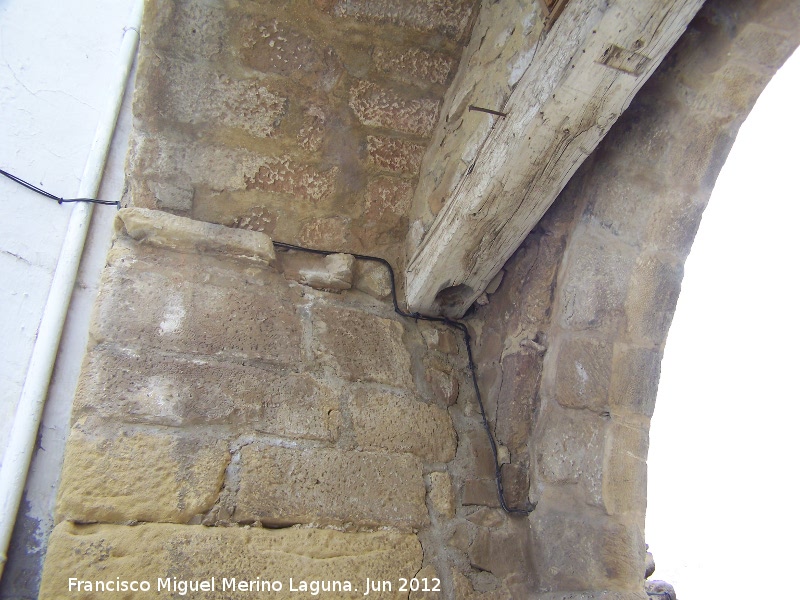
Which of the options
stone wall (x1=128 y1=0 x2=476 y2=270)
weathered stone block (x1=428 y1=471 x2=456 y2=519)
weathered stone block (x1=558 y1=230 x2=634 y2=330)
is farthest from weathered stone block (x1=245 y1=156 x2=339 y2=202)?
weathered stone block (x1=428 y1=471 x2=456 y2=519)

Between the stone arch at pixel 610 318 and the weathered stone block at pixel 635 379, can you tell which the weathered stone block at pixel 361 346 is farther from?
the weathered stone block at pixel 635 379

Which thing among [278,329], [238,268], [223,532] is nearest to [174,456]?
[223,532]

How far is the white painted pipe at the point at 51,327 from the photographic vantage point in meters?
1.74

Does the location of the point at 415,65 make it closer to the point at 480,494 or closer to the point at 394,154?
the point at 394,154

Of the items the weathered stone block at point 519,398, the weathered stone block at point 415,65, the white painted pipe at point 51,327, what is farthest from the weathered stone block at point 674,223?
the white painted pipe at point 51,327

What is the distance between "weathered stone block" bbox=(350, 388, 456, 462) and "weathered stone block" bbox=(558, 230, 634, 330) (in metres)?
0.47

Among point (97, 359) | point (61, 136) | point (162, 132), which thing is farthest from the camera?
point (61, 136)

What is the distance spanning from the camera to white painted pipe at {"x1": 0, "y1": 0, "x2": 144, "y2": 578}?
174 centimetres

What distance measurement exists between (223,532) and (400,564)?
0.44m

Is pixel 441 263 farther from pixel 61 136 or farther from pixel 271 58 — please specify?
pixel 61 136

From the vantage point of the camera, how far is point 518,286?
1.82m

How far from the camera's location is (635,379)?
1.67m

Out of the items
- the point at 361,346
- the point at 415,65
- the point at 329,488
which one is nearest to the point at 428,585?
the point at 329,488

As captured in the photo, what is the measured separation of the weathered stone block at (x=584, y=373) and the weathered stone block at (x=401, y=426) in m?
0.35
